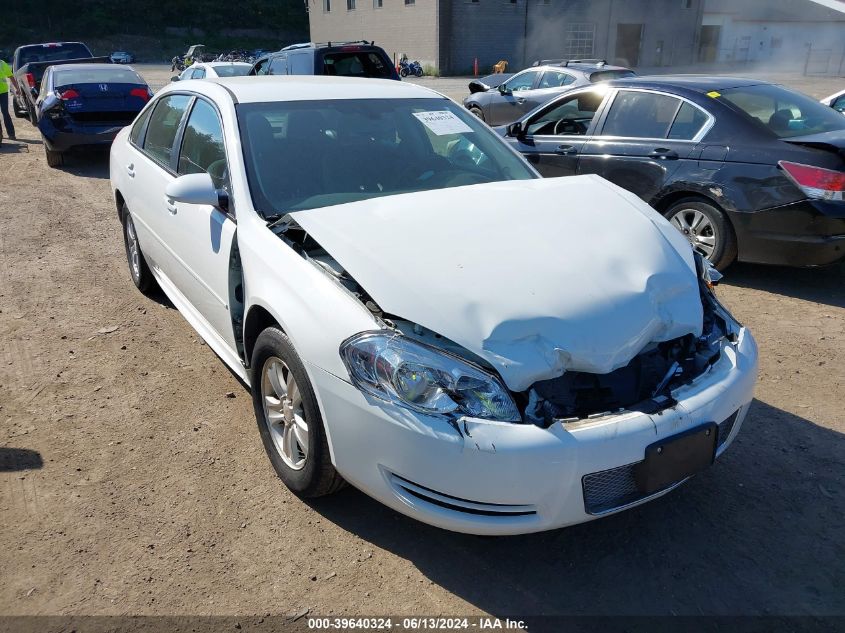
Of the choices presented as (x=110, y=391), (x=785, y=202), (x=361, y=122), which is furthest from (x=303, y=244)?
(x=785, y=202)

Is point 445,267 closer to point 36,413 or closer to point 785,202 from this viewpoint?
point 36,413

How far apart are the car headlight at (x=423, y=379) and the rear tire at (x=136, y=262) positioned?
3.31 metres

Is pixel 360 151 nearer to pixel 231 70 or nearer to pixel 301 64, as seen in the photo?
pixel 301 64

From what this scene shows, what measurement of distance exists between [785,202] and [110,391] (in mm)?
4676

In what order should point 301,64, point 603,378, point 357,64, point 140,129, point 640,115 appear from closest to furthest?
1. point 603,378
2. point 140,129
3. point 640,115
4. point 301,64
5. point 357,64

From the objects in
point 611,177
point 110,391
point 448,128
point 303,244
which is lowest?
point 110,391

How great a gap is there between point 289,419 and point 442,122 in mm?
2020

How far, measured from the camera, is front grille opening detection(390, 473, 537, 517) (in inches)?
92.1

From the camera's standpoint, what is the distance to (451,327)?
7.88 feet

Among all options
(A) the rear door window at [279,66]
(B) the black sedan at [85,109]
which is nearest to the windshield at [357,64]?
(A) the rear door window at [279,66]

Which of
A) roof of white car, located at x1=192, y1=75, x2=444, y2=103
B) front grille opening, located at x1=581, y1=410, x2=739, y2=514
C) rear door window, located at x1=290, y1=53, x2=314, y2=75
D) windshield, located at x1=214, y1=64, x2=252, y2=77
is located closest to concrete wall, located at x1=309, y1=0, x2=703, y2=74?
windshield, located at x1=214, y1=64, x2=252, y2=77

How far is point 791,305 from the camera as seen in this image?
5.10m

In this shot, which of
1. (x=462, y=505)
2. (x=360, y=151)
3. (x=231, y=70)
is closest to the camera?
(x=462, y=505)

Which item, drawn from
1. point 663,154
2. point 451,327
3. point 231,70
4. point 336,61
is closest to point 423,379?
point 451,327
